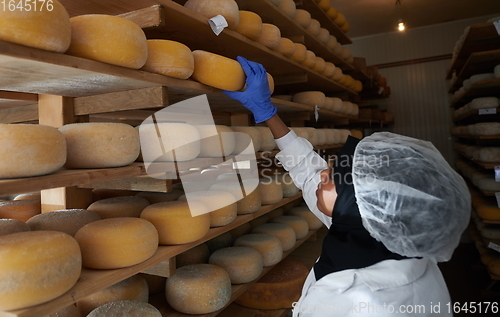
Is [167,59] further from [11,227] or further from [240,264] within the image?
[240,264]

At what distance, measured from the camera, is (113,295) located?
1.42 meters

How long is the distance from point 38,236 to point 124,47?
0.59 meters

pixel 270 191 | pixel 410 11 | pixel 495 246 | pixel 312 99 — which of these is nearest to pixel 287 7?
pixel 312 99

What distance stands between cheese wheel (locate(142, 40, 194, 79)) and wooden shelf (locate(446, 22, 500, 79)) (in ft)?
10.4

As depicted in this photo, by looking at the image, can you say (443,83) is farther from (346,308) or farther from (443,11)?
(346,308)

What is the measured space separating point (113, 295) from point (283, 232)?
1.22m

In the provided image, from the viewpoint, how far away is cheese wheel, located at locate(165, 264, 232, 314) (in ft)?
4.91

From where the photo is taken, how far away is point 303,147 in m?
1.89

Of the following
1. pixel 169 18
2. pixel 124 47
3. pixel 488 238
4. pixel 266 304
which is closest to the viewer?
pixel 124 47

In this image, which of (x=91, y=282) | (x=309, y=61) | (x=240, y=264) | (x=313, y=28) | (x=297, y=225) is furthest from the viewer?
(x=313, y=28)

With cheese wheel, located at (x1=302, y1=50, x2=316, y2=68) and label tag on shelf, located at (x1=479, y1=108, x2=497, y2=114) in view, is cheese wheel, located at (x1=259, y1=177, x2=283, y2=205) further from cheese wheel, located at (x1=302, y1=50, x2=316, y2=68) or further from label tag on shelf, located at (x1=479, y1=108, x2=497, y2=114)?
label tag on shelf, located at (x1=479, y1=108, x2=497, y2=114)

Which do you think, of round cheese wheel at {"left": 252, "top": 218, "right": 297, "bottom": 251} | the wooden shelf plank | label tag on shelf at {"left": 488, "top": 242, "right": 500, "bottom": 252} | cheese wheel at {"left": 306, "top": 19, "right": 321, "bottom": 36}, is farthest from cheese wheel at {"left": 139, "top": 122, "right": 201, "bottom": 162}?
label tag on shelf at {"left": 488, "top": 242, "right": 500, "bottom": 252}

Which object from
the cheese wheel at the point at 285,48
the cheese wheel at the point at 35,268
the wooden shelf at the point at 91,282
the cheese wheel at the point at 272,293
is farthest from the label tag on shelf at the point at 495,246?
the cheese wheel at the point at 35,268

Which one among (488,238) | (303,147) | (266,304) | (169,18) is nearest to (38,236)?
(169,18)
